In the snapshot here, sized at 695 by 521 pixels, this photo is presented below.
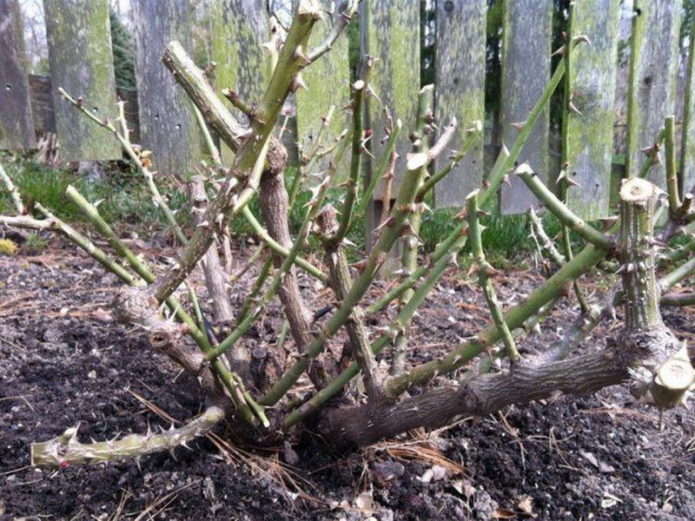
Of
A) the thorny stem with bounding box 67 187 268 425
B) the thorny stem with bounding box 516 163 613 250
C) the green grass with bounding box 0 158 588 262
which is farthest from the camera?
the green grass with bounding box 0 158 588 262

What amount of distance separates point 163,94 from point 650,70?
2582mm

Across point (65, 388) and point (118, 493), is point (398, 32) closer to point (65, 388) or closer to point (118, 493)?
point (65, 388)

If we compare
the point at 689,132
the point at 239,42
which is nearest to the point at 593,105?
the point at 689,132

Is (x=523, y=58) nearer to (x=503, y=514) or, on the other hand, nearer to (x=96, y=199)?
(x=503, y=514)

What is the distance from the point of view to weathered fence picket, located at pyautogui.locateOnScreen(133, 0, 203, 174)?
9.73ft

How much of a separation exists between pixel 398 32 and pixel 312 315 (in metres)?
1.91

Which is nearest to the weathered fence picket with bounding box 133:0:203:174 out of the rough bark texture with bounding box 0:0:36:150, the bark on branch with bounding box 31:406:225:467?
the rough bark texture with bounding box 0:0:36:150

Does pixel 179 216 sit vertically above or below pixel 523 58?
below

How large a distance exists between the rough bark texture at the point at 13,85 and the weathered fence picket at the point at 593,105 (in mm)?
2727

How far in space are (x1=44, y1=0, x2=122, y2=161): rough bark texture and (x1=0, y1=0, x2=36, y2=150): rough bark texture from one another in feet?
0.47

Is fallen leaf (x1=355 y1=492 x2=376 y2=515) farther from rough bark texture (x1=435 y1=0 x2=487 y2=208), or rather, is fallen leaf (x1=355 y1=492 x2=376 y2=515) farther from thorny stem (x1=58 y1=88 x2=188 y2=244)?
rough bark texture (x1=435 y1=0 x2=487 y2=208)

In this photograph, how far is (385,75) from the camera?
9.43 ft

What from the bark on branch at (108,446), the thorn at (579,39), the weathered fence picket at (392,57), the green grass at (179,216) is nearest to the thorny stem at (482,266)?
the thorn at (579,39)

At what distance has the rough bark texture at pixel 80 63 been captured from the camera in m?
2.92
